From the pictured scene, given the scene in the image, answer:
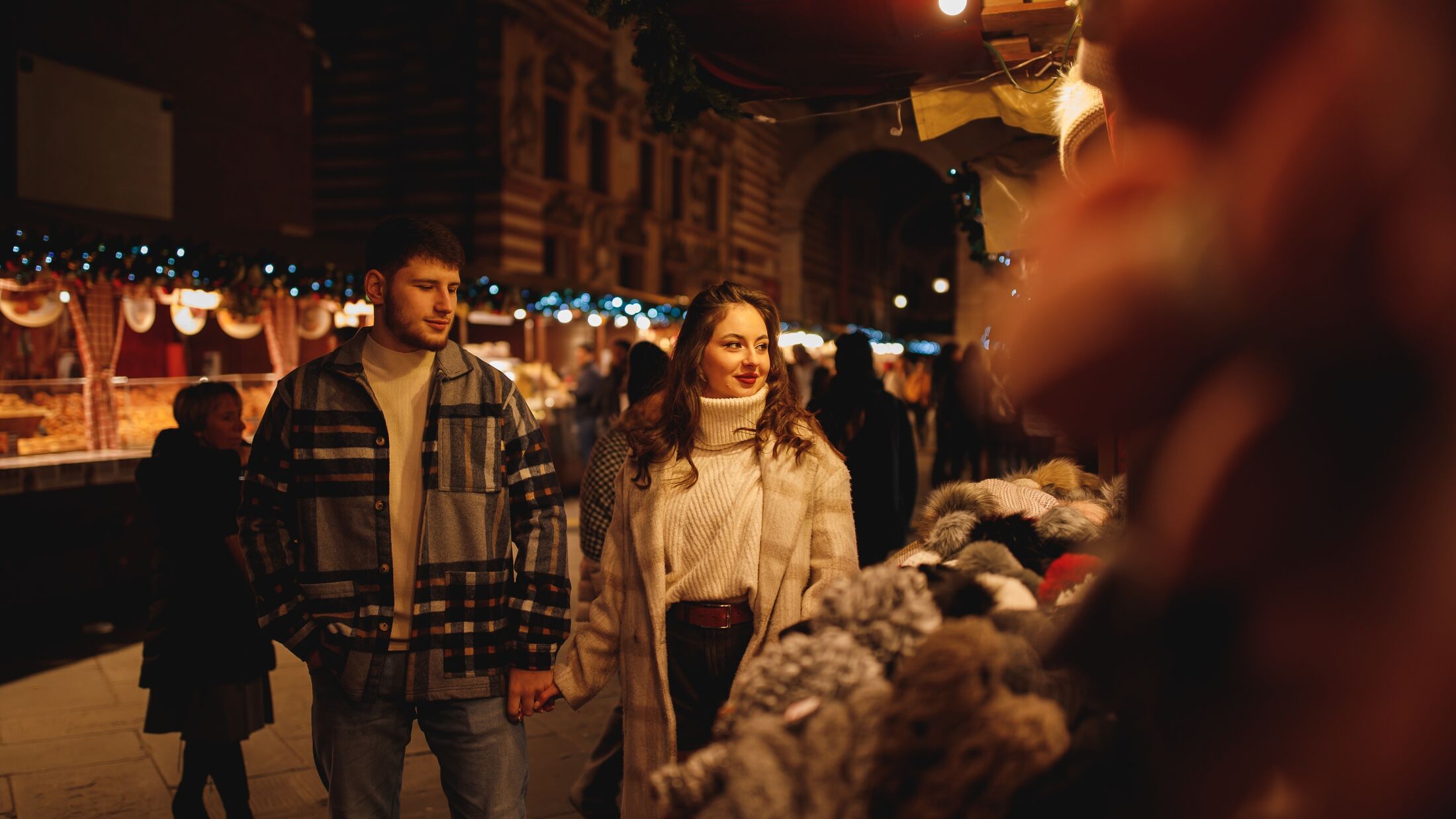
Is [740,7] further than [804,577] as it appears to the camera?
No

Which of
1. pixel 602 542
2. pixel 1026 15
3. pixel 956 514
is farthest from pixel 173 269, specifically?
pixel 956 514

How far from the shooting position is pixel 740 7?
2.62m

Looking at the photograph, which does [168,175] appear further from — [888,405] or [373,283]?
[373,283]

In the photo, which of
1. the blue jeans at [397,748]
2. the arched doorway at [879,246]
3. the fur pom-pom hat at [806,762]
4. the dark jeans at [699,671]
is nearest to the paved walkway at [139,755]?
the blue jeans at [397,748]

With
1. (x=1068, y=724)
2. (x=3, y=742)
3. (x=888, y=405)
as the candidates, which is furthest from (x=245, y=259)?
(x=1068, y=724)

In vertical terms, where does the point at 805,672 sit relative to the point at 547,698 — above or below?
above

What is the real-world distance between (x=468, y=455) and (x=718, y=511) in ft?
2.35

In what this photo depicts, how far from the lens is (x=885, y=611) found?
3.97ft

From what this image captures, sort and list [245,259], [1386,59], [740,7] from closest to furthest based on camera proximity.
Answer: [1386,59]
[740,7]
[245,259]

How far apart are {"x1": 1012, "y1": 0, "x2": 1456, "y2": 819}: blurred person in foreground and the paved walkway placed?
13.5ft

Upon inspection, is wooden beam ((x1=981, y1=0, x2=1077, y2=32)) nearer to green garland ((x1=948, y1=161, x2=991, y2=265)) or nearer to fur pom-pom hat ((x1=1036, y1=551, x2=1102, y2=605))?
fur pom-pom hat ((x1=1036, y1=551, x2=1102, y2=605))

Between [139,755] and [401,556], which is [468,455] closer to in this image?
[401,556]

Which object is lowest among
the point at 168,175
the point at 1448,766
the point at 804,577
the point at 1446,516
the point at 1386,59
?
the point at 804,577

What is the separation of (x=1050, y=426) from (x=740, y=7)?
2.01 metres
